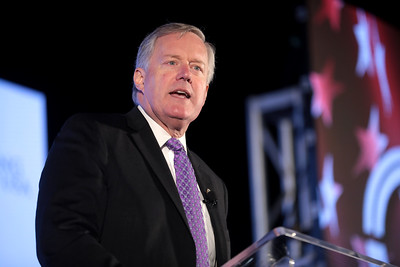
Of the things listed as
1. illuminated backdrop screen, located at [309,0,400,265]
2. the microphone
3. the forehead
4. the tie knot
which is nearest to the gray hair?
the forehead

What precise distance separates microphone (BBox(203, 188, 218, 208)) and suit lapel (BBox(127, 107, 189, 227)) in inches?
8.5

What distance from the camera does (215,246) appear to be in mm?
1698

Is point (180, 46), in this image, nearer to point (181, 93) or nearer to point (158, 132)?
point (181, 93)

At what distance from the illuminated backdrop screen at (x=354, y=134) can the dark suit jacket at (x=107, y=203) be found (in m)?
2.50

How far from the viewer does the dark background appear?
350cm

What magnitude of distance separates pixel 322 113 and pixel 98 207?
113 inches

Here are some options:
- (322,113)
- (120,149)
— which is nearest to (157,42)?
(120,149)

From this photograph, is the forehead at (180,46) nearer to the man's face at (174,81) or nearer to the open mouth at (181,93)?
the man's face at (174,81)

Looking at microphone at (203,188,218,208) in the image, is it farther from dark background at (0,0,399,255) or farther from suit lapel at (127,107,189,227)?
dark background at (0,0,399,255)

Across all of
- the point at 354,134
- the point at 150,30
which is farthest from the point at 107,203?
the point at 354,134

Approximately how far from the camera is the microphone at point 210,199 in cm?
174

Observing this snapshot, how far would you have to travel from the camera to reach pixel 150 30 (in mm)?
4000

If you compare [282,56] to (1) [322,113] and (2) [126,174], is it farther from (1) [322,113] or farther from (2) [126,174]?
(2) [126,174]

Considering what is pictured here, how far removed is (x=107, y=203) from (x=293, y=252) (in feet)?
1.79
